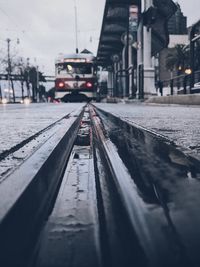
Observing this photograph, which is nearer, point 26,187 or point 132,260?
point 132,260

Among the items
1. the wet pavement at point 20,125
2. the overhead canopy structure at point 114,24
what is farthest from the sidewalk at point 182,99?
the overhead canopy structure at point 114,24

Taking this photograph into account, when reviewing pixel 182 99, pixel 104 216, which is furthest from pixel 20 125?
pixel 182 99

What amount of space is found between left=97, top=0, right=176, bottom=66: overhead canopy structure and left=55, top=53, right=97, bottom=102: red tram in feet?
12.2

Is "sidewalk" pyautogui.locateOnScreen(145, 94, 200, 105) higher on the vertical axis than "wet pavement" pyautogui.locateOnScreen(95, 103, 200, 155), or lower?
higher

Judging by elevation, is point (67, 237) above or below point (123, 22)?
below

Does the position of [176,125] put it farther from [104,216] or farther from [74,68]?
[74,68]

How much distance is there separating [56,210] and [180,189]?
313mm

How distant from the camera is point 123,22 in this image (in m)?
27.2

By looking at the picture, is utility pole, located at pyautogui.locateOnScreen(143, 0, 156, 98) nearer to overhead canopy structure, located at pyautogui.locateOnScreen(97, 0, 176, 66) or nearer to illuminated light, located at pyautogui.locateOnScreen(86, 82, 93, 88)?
overhead canopy structure, located at pyautogui.locateOnScreen(97, 0, 176, 66)

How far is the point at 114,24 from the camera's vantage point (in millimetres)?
27312

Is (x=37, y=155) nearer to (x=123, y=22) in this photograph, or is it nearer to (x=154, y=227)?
(x=154, y=227)

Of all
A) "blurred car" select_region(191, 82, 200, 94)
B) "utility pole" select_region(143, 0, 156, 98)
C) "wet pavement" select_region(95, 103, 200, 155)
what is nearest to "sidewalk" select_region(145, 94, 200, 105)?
"blurred car" select_region(191, 82, 200, 94)

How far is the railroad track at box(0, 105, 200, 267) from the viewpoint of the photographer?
1.89 feet

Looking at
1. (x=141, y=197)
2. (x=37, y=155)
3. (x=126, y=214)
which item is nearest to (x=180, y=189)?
(x=141, y=197)
